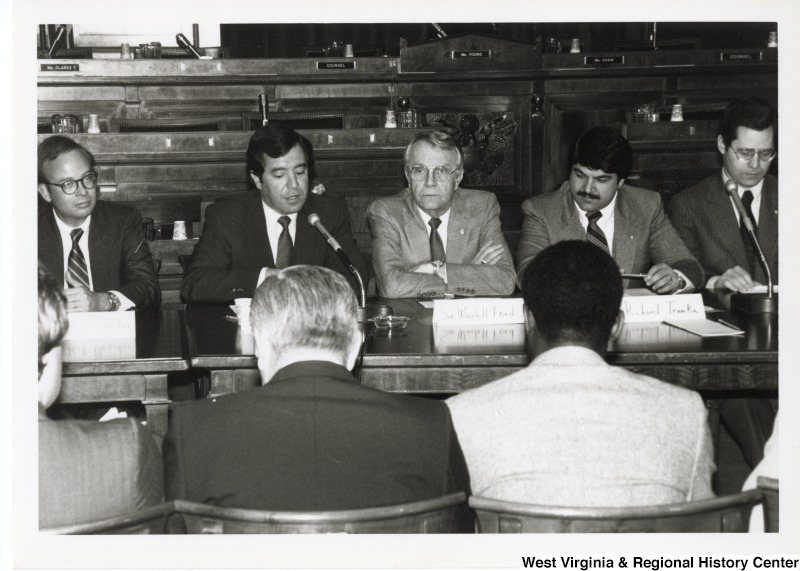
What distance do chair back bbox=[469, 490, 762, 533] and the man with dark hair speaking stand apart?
2.7 inches

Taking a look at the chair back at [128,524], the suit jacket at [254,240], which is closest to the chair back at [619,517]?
the chair back at [128,524]

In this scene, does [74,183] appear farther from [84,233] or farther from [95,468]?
[95,468]

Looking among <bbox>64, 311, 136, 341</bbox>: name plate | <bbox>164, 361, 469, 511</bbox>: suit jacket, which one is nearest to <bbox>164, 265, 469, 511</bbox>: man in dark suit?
<bbox>164, 361, 469, 511</bbox>: suit jacket

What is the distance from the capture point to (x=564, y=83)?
5926 millimetres

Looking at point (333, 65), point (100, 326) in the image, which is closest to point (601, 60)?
point (333, 65)

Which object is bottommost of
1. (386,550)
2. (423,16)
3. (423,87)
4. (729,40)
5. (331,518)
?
(386,550)

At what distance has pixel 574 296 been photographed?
1810 millimetres

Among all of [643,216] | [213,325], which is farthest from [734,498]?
[643,216]

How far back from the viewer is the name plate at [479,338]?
8.36 feet

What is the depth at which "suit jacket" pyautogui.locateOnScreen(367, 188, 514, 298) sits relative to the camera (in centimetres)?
338

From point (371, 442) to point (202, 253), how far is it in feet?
6.25

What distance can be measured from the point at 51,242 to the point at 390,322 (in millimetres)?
1348

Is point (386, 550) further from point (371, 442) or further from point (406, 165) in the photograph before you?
point (406, 165)

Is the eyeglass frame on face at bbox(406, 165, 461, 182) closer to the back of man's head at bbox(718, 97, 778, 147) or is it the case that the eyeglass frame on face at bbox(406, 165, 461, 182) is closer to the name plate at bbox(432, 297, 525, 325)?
the name plate at bbox(432, 297, 525, 325)
